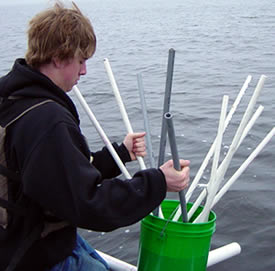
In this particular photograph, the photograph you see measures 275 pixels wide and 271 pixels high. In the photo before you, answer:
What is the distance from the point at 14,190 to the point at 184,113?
22.6ft

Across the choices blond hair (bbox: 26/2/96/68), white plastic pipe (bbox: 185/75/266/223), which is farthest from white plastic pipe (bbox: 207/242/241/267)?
blond hair (bbox: 26/2/96/68)

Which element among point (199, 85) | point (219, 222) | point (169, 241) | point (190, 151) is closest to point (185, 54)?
point (199, 85)

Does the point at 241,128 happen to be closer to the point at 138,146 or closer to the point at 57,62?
the point at 138,146

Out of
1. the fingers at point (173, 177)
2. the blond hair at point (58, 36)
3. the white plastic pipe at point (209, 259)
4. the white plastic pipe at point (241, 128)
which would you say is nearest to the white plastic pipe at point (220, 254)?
the white plastic pipe at point (209, 259)

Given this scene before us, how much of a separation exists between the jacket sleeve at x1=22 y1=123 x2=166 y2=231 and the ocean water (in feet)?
2.66

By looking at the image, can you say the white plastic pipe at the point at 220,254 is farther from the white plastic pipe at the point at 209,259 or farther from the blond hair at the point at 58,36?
the blond hair at the point at 58,36

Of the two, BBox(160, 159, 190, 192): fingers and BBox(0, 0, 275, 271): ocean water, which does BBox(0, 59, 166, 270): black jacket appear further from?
BBox(0, 0, 275, 271): ocean water

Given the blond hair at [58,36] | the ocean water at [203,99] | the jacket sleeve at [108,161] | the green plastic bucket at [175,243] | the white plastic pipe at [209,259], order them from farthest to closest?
the ocean water at [203,99]
the white plastic pipe at [209,259]
the jacket sleeve at [108,161]
the green plastic bucket at [175,243]
the blond hair at [58,36]

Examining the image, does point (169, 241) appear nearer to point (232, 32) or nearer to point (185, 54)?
point (185, 54)

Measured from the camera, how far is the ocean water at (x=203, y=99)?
4840mm

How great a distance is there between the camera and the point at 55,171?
204 cm

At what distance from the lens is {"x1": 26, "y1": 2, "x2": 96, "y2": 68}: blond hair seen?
7.22 feet

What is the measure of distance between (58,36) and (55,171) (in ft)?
1.88

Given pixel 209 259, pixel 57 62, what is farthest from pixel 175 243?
pixel 57 62
